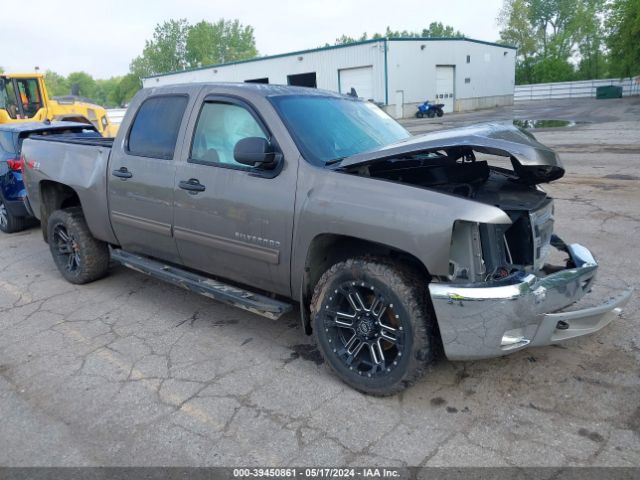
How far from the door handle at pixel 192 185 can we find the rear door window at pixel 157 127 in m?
0.32

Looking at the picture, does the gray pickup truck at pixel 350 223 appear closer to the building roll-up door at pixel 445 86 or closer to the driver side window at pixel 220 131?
the driver side window at pixel 220 131

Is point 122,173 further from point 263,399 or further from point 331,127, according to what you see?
point 263,399

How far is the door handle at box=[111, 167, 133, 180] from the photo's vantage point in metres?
4.45

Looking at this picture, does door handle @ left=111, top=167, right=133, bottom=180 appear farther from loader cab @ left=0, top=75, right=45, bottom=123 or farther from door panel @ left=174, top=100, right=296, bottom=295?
loader cab @ left=0, top=75, right=45, bottom=123

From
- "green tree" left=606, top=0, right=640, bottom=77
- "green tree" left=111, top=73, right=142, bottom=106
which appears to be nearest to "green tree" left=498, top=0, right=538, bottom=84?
"green tree" left=606, top=0, right=640, bottom=77

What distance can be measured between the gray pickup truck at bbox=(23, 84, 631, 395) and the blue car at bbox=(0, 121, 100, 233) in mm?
3730

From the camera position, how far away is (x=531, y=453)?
2.62m

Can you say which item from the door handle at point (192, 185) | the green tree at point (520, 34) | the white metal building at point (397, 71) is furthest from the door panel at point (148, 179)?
the green tree at point (520, 34)

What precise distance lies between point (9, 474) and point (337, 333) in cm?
195

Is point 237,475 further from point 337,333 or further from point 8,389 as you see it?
point 8,389

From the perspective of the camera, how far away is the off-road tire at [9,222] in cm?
789

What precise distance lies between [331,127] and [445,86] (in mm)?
40952

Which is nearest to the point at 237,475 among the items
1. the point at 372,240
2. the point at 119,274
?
the point at 372,240

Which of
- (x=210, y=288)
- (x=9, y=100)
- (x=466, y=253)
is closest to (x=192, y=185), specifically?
(x=210, y=288)
